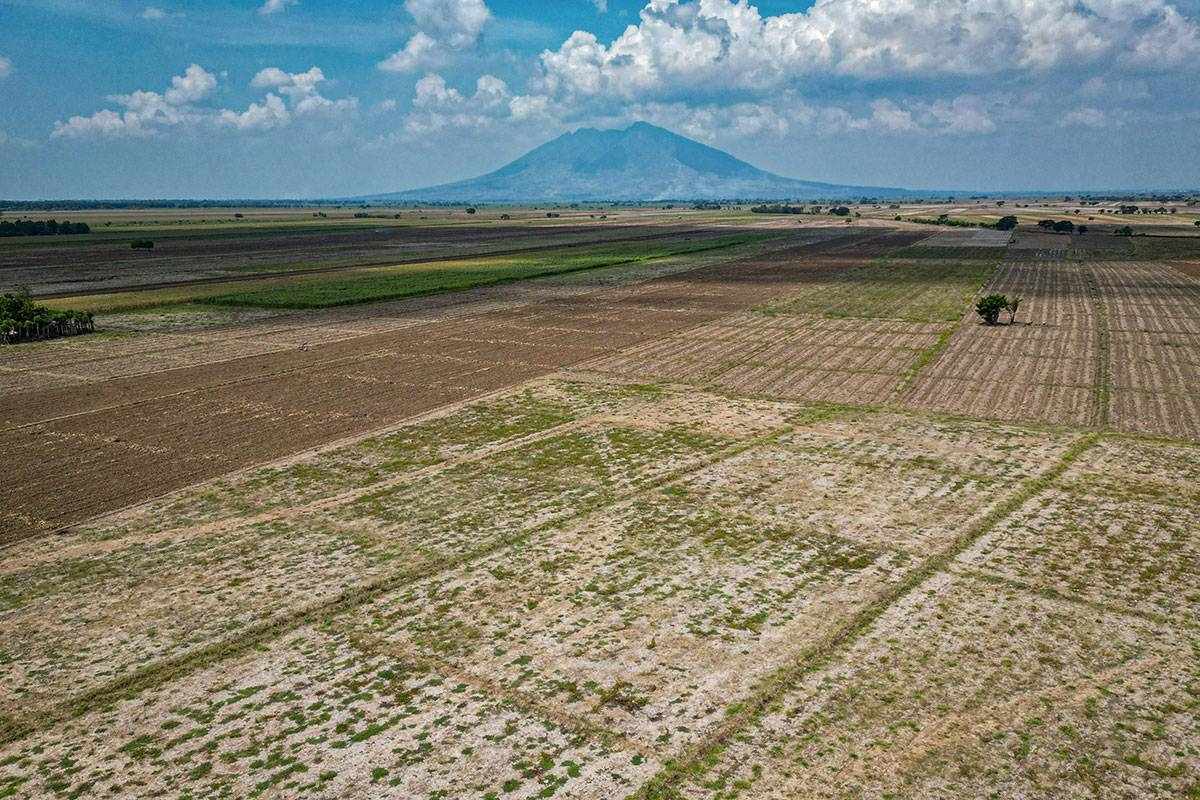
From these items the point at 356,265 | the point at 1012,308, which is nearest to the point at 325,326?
the point at 356,265

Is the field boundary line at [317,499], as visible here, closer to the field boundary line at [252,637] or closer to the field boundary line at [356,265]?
the field boundary line at [252,637]

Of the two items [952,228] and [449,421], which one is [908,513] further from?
[952,228]

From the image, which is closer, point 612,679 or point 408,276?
point 612,679

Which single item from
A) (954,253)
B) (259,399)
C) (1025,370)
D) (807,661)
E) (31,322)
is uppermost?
(954,253)

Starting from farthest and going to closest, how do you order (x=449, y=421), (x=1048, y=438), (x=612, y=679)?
(x=449, y=421), (x=1048, y=438), (x=612, y=679)

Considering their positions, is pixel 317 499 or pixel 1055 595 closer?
pixel 1055 595

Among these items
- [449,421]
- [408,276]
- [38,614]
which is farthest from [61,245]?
[38,614]

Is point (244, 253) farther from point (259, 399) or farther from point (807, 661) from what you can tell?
point (807, 661)
